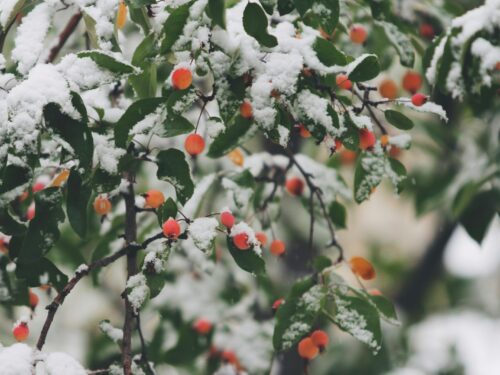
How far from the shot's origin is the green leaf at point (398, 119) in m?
1.21

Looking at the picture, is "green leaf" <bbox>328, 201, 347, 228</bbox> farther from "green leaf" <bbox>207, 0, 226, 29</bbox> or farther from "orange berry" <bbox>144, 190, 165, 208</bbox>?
"green leaf" <bbox>207, 0, 226, 29</bbox>

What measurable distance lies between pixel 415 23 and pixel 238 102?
3.09ft

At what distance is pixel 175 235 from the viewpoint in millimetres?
1110

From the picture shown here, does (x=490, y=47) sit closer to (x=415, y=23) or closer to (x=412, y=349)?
(x=415, y=23)

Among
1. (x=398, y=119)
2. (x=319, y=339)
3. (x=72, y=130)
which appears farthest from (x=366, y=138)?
(x=72, y=130)

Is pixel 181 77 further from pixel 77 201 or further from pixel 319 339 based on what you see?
pixel 319 339

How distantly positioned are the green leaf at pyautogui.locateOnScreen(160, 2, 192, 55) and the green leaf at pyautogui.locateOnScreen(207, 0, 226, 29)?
8 cm

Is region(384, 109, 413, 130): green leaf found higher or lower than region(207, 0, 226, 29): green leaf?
lower

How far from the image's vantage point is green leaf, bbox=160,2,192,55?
104 cm

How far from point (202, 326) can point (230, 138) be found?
2.33ft

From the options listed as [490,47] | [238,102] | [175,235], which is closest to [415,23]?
[490,47]

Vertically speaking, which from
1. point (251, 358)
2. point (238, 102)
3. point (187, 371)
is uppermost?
point (238, 102)

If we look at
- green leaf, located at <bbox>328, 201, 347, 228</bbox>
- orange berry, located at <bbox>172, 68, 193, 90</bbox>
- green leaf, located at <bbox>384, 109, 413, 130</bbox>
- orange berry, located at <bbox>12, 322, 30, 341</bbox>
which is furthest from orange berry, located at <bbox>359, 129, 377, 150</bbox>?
orange berry, located at <bbox>12, 322, 30, 341</bbox>

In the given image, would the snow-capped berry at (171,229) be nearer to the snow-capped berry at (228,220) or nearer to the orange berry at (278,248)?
the snow-capped berry at (228,220)
